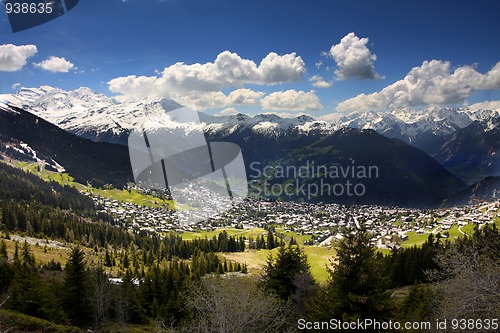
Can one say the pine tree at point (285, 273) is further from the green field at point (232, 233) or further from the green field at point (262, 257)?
the green field at point (232, 233)

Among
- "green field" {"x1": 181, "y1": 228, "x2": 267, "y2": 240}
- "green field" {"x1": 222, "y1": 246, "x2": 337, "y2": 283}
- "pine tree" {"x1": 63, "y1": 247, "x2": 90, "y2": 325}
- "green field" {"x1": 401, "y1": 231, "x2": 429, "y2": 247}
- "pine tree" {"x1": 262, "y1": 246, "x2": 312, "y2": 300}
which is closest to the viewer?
"pine tree" {"x1": 262, "y1": 246, "x2": 312, "y2": 300}

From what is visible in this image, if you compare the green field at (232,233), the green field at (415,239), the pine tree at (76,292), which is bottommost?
the green field at (415,239)

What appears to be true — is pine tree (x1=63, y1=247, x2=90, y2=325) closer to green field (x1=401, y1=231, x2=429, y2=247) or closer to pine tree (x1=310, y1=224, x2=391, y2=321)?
pine tree (x1=310, y1=224, x2=391, y2=321)

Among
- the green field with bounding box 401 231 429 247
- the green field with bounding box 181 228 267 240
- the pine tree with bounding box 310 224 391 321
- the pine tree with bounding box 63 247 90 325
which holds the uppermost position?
the pine tree with bounding box 310 224 391 321

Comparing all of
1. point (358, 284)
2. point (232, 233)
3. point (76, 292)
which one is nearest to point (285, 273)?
point (358, 284)

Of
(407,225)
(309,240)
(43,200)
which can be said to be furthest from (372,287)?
(407,225)

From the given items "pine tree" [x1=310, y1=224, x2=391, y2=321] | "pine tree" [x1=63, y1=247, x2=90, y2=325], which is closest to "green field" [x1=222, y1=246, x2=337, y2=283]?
"pine tree" [x1=63, y1=247, x2=90, y2=325]

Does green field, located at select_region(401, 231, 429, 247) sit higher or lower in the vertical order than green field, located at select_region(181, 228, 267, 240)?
lower

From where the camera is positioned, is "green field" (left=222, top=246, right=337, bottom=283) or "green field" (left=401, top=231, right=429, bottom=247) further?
"green field" (left=401, top=231, right=429, bottom=247)

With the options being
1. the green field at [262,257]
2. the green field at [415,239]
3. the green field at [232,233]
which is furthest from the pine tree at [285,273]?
the green field at [232,233]

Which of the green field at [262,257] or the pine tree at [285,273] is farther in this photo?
the green field at [262,257]

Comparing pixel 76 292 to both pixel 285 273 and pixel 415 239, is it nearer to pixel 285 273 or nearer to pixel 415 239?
pixel 285 273

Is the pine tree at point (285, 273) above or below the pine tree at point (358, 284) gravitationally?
below
